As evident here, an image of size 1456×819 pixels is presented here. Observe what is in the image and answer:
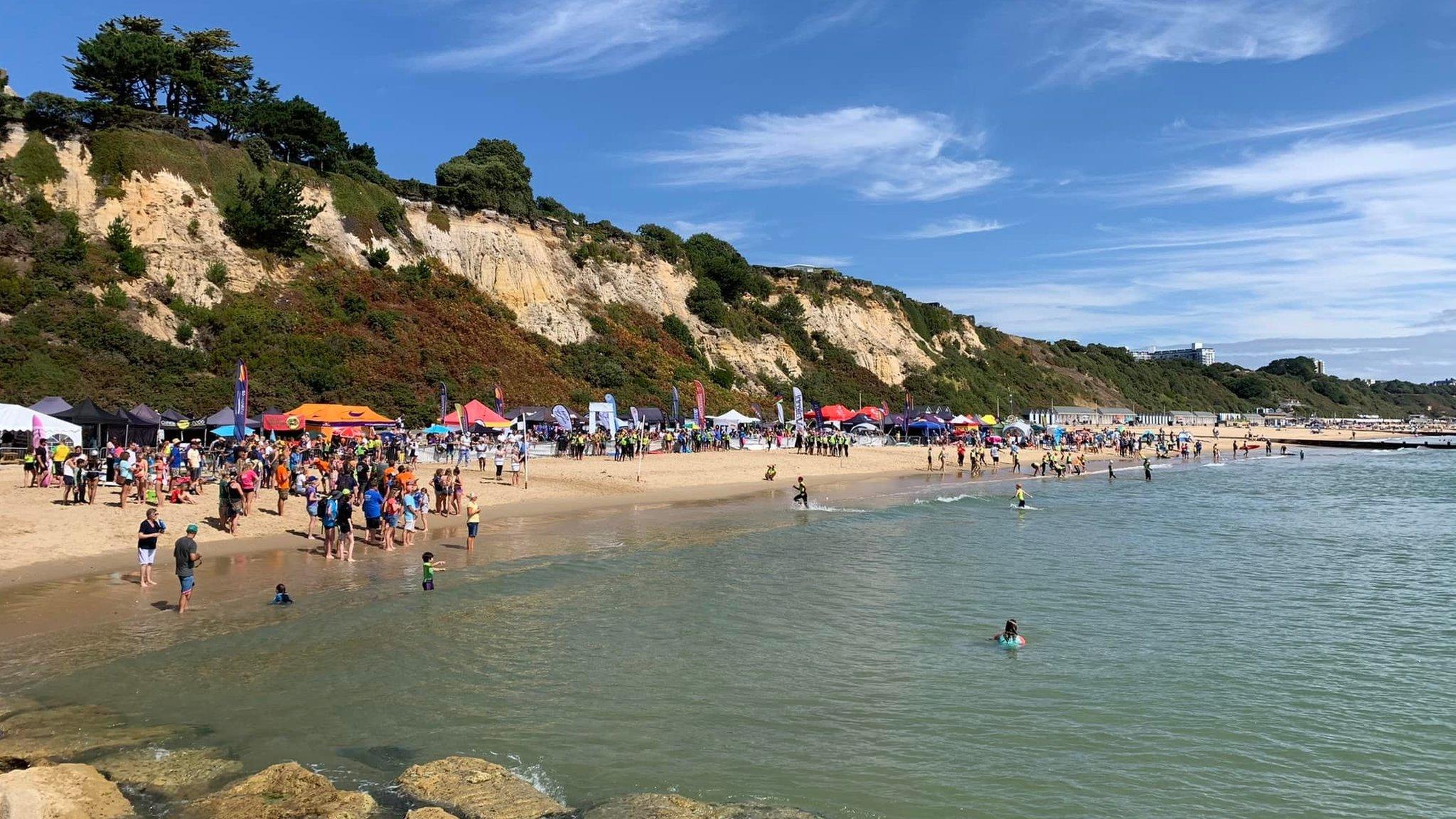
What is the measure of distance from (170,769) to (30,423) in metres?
21.9

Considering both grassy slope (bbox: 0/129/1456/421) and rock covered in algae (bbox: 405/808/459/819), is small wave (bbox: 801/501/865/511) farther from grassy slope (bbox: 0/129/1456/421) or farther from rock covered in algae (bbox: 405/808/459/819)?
grassy slope (bbox: 0/129/1456/421)

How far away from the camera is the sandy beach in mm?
15395

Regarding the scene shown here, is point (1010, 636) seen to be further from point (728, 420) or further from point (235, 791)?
point (728, 420)

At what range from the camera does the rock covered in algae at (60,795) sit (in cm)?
588

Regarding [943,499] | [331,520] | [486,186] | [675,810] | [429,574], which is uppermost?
[486,186]

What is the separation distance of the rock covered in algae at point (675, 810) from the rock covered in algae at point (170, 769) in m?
3.05

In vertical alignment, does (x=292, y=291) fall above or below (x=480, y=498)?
above

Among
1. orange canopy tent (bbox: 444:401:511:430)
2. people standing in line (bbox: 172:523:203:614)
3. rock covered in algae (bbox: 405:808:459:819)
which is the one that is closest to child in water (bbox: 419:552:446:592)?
people standing in line (bbox: 172:523:203:614)

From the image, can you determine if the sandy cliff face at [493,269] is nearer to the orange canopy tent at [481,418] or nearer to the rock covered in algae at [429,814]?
the orange canopy tent at [481,418]

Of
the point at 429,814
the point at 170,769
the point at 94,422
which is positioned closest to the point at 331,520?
the point at 170,769

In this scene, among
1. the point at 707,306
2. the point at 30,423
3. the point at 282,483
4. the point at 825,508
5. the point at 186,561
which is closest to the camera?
Answer: the point at 186,561

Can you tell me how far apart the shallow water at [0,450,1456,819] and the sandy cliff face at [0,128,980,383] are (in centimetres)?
3441

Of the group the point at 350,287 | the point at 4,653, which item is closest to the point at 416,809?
the point at 4,653

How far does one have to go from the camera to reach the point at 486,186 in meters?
62.7
